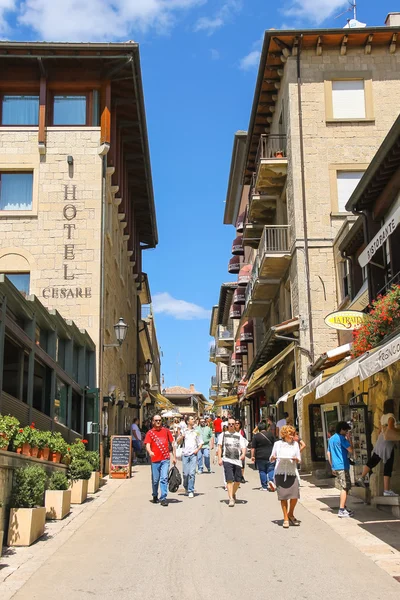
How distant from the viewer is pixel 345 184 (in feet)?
75.3

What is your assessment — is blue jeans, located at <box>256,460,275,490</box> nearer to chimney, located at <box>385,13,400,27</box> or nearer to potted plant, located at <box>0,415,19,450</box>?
potted plant, located at <box>0,415,19,450</box>

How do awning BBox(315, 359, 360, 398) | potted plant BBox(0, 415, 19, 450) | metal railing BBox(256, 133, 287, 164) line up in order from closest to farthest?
potted plant BBox(0, 415, 19, 450) < awning BBox(315, 359, 360, 398) < metal railing BBox(256, 133, 287, 164)

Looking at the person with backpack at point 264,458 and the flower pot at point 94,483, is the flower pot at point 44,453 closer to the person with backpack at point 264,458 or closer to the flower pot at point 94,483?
the flower pot at point 94,483

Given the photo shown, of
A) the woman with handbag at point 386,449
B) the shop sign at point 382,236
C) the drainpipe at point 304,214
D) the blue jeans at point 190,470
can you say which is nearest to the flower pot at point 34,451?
the blue jeans at point 190,470

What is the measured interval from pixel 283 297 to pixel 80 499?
14.5m

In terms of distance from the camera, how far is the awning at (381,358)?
28.2ft

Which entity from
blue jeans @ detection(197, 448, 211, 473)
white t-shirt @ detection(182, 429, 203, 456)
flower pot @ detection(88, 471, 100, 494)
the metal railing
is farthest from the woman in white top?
the metal railing

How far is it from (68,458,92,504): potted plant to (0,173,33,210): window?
11.4 meters

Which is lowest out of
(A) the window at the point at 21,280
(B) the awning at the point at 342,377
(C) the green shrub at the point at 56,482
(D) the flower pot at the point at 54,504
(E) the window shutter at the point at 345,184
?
(D) the flower pot at the point at 54,504

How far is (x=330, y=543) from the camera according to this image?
9.13 metres

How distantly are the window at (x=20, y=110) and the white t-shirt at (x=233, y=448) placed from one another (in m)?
14.3

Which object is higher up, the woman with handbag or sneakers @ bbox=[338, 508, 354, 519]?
the woman with handbag

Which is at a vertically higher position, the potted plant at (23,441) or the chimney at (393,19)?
the chimney at (393,19)

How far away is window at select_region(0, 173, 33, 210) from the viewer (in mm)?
22953
